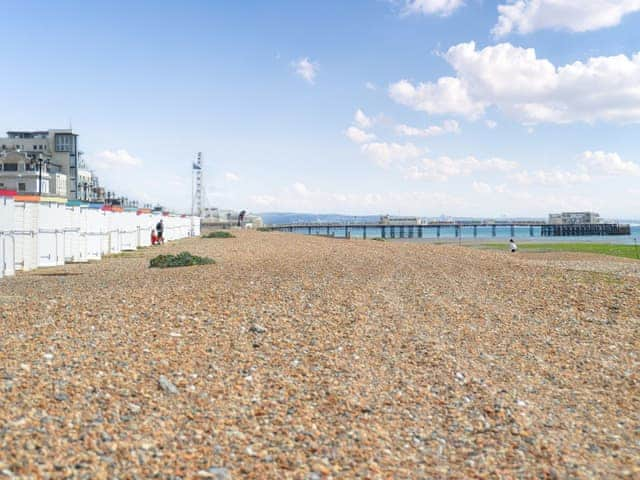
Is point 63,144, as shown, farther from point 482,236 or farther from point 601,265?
point 482,236

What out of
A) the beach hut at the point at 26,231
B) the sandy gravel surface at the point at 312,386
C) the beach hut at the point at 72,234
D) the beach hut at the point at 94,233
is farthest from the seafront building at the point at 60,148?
the sandy gravel surface at the point at 312,386

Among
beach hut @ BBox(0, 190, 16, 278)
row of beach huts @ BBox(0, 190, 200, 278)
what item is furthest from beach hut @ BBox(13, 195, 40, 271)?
beach hut @ BBox(0, 190, 16, 278)

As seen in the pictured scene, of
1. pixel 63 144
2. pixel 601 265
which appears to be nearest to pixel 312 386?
pixel 601 265

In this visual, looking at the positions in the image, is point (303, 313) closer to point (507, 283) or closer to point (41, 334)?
point (41, 334)

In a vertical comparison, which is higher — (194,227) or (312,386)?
(194,227)

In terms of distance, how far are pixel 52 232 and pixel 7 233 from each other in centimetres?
309

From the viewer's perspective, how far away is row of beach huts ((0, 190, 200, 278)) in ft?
58.9

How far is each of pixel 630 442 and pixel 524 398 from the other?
1252 millimetres

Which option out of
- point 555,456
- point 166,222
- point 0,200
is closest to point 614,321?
point 555,456

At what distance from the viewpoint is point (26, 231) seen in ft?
62.5

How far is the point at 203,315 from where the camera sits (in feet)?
32.6

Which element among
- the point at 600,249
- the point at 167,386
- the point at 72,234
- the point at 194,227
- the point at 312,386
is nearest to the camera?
the point at 167,386

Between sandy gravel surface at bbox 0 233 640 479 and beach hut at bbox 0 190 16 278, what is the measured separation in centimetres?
606

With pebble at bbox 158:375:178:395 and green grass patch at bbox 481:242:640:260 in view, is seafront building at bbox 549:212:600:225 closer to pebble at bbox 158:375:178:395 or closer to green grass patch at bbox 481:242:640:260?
green grass patch at bbox 481:242:640:260
